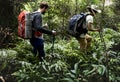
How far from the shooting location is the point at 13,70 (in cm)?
851

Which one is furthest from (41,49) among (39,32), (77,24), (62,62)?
(77,24)

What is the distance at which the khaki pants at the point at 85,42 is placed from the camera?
9.66 m

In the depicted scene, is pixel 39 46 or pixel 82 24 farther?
pixel 82 24

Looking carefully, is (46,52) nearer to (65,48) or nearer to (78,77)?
(65,48)

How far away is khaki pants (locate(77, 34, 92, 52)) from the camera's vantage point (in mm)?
9656

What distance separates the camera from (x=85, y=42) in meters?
9.71

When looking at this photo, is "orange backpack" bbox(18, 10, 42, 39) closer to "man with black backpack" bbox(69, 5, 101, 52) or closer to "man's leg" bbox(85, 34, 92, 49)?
"man with black backpack" bbox(69, 5, 101, 52)

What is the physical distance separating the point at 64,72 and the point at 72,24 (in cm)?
160

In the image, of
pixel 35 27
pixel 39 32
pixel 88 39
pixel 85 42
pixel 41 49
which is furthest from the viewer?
pixel 88 39

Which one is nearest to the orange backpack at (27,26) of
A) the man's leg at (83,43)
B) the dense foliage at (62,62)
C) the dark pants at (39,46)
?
the dark pants at (39,46)

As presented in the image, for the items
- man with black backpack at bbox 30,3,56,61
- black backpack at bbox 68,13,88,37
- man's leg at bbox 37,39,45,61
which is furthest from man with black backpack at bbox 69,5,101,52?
man's leg at bbox 37,39,45,61

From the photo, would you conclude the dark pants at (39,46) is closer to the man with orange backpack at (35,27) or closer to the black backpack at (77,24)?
the man with orange backpack at (35,27)

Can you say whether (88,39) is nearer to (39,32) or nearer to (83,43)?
(83,43)

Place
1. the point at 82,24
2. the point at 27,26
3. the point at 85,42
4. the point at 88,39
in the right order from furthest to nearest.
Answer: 1. the point at 88,39
2. the point at 85,42
3. the point at 82,24
4. the point at 27,26
